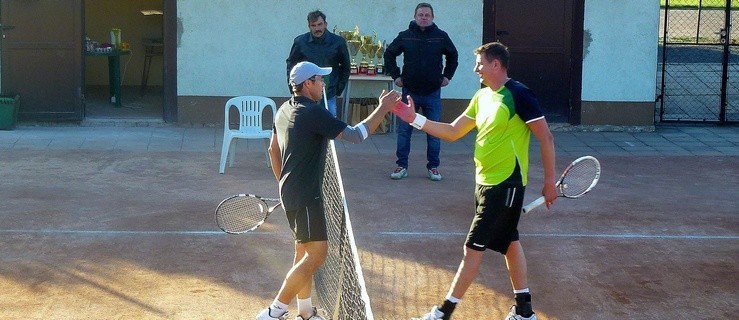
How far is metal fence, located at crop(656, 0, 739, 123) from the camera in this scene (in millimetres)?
15102

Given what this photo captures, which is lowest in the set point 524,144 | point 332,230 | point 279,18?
point 332,230

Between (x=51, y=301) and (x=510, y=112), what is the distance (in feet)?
10.2

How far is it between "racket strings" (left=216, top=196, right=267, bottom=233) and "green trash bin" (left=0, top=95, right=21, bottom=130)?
305 inches

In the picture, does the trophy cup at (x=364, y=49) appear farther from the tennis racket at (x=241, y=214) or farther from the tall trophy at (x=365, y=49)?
the tennis racket at (x=241, y=214)

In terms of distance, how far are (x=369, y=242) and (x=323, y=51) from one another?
9.80ft

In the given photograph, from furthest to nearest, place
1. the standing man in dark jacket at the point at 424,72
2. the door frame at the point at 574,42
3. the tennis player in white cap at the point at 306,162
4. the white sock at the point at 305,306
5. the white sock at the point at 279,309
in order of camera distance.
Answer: the door frame at the point at 574,42 < the standing man in dark jacket at the point at 424,72 < the white sock at the point at 305,306 < the white sock at the point at 279,309 < the tennis player in white cap at the point at 306,162

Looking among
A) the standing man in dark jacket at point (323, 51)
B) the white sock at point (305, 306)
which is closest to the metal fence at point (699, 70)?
the standing man in dark jacket at point (323, 51)

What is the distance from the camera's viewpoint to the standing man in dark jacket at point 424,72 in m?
10.8

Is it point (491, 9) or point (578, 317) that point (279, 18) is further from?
point (578, 317)

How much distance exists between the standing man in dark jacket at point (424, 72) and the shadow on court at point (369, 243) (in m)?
0.30

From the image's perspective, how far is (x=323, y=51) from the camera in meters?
10.7

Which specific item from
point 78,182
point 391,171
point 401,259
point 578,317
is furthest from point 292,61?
point 578,317

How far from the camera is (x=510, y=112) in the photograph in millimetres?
6207

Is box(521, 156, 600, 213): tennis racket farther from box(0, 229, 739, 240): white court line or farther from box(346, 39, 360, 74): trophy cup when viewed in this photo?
box(346, 39, 360, 74): trophy cup
